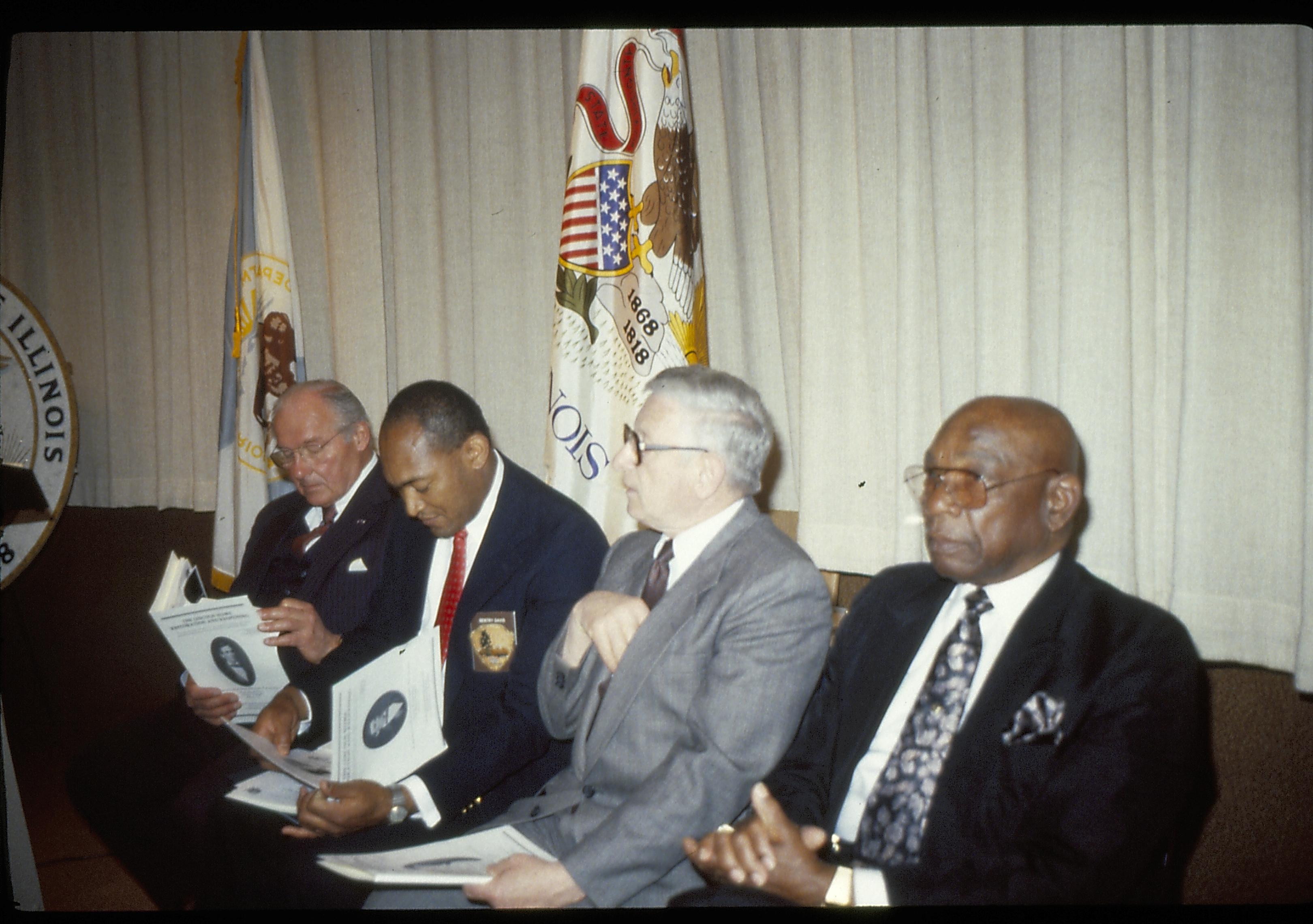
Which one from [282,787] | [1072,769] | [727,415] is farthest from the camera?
[282,787]

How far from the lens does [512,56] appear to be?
346 centimetres

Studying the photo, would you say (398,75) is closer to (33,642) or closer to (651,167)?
(651,167)

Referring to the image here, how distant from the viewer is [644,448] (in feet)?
5.84

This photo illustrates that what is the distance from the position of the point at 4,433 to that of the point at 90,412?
0.81 m

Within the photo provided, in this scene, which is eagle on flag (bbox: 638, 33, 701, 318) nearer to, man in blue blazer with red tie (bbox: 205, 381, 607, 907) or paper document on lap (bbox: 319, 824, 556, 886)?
man in blue blazer with red tie (bbox: 205, 381, 607, 907)

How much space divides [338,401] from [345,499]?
0.36 m

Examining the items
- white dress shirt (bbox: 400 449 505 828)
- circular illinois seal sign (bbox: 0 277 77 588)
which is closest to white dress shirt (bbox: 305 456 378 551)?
white dress shirt (bbox: 400 449 505 828)

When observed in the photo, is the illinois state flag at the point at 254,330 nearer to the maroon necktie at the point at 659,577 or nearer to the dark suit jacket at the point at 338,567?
the dark suit jacket at the point at 338,567

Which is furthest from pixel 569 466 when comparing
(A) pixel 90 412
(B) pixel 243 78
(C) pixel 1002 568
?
(A) pixel 90 412

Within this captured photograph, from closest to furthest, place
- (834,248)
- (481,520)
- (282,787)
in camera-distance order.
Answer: (282,787) < (481,520) < (834,248)

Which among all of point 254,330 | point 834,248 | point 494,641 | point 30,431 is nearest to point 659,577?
point 494,641

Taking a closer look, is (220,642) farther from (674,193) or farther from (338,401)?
(674,193)

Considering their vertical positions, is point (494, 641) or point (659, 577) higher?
point (659, 577)

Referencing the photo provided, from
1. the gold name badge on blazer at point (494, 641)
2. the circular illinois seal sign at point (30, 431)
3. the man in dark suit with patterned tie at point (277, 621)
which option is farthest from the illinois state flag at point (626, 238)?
the circular illinois seal sign at point (30, 431)
